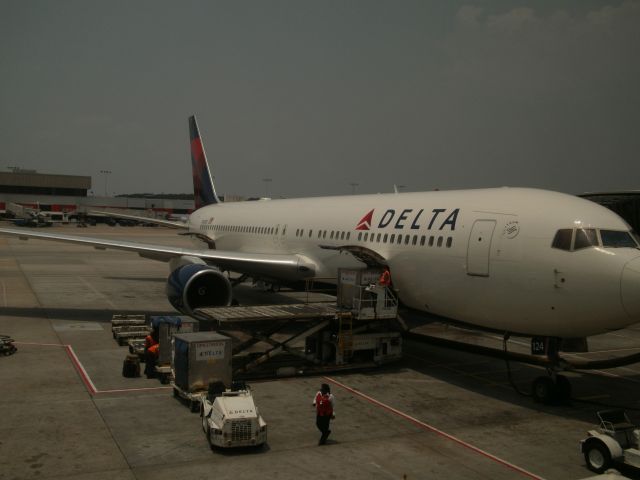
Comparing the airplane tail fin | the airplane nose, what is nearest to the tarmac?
the airplane nose

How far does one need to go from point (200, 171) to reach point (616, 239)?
2736 centimetres

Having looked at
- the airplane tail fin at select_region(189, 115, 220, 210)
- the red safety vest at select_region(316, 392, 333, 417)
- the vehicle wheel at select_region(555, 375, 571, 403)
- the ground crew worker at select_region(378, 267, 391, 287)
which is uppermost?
the airplane tail fin at select_region(189, 115, 220, 210)

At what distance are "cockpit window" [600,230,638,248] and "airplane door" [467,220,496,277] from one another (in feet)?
7.41

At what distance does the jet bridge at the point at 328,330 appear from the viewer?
14.3 m

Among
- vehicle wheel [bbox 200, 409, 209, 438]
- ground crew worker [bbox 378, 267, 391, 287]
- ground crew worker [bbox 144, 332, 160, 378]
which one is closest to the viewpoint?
vehicle wheel [bbox 200, 409, 209, 438]

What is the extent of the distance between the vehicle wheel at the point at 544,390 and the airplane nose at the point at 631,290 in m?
2.59

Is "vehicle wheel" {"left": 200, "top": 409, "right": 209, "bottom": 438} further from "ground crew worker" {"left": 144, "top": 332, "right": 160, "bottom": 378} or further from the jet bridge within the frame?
"ground crew worker" {"left": 144, "top": 332, "right": 160, "bottom": 378}

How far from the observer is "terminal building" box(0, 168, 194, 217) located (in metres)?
130

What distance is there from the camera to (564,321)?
38.3 ft

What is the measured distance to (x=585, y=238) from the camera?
1162 cm

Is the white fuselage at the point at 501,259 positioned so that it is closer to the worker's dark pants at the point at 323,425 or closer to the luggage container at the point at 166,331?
the worker's dark pants at the point at 323,425

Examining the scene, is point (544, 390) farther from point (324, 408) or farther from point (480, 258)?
point (324, 408)

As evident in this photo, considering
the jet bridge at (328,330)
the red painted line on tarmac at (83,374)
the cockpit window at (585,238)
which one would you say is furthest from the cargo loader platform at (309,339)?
the cockpit window at (585,238)

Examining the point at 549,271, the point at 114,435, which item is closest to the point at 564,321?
the point at 549,271
